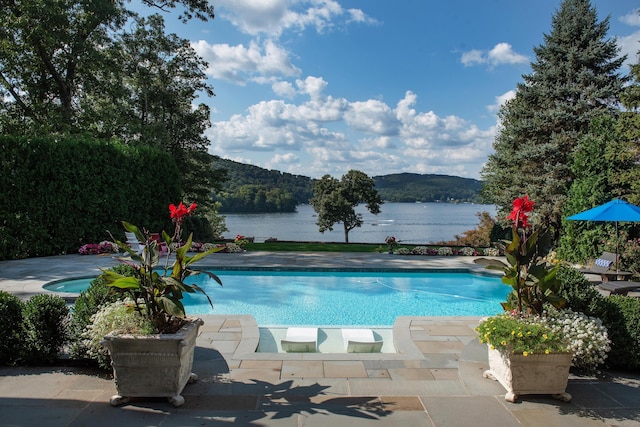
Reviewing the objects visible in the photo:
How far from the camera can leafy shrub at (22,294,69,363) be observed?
4152 mm

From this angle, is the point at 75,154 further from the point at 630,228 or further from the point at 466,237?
the point at 466,237

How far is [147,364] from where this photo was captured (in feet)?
11.1

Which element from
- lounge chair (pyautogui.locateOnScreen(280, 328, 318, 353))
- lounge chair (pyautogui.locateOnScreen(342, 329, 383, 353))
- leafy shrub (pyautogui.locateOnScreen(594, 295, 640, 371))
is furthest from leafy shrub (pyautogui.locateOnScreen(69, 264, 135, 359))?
leafy shrub (pyautogui.locateOnScreen(594, 295, 640, 371))

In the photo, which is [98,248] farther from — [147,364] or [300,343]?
[147,364]

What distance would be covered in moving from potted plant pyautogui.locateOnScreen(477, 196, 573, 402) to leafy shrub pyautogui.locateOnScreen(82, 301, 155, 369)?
301 centimetres

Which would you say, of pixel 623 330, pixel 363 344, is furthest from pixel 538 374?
pixel 363 344

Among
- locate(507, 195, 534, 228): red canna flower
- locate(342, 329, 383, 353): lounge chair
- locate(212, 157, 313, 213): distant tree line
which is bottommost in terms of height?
Result: locate(342, 329, 383, 353): lounge chair

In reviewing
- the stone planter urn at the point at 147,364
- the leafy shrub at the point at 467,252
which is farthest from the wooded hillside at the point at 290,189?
the stone planter urn at the point at 147,364

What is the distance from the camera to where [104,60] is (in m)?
15.4

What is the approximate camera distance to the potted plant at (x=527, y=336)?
3.46 metres

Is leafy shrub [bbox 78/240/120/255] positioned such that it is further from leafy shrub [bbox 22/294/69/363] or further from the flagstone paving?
the flagstone paving

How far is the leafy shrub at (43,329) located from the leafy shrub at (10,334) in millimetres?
76

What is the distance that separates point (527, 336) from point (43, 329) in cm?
460

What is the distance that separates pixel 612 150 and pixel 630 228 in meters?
2.20
